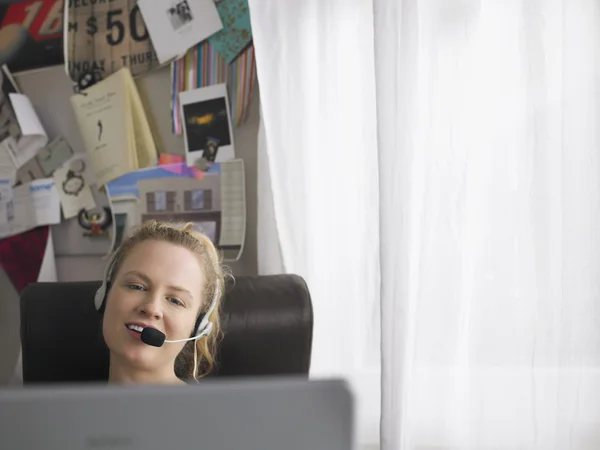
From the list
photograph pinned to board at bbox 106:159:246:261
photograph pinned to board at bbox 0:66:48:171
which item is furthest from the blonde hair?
photograph pinned to board at bbox 0:66:48:171

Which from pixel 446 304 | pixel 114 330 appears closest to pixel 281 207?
pixel 446 304

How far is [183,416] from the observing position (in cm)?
47

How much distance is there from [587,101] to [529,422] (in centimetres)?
70

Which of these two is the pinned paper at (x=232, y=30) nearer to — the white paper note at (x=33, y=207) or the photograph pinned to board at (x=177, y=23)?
the photograph pinned to board at (x=177, y=23)

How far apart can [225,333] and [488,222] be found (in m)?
0.63

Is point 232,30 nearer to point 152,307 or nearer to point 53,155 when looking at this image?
point 53,155

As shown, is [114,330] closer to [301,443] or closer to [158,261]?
[158,261]

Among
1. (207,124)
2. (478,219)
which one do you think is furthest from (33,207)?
(478,219)

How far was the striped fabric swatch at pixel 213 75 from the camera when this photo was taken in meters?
1.76

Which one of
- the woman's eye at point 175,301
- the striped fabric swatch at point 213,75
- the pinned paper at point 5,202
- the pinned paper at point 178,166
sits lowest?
the woman's eye at point 175,301

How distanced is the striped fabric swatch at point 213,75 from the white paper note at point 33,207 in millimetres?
459

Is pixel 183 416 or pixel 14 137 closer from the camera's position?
pixel 183 416

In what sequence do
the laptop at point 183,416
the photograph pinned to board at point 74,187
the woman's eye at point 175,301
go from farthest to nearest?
the photograph pinned to board at point 74,187 < the woman's eye at point 175,301 < the laptop at point 183,416

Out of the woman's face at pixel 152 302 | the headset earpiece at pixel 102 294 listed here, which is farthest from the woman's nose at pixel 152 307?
the headset earpiece at pixel 102 294
